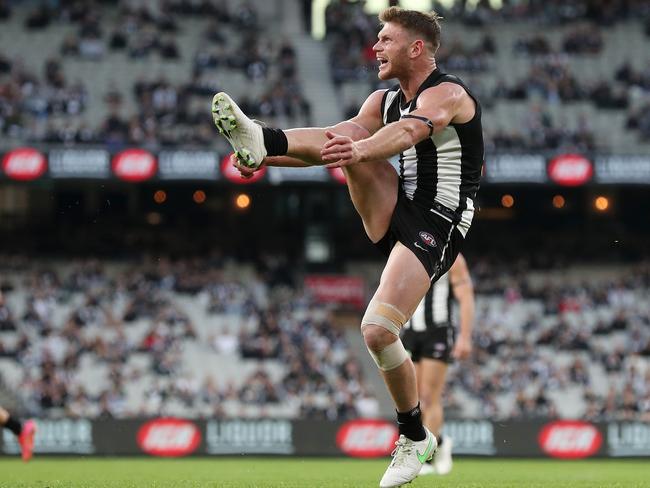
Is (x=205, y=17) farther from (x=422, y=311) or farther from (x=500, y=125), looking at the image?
(x=422, y=311)

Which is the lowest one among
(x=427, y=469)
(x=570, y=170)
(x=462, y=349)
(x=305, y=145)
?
(x=427, y=469)

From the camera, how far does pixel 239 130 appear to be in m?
7.42

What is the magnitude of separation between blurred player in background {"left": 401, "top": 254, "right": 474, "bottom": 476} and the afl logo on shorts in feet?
16.1

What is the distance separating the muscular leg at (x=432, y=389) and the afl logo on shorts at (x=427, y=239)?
5.10 meters

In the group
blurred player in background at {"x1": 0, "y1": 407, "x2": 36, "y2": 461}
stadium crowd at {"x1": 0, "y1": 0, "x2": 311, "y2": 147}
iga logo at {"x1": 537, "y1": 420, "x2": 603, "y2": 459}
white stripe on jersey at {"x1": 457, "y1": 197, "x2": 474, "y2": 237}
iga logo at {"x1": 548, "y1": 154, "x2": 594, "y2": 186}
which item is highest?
stadium crowd at {"x1": 0, "y1": 0, "x2": 311, "y2": 147}

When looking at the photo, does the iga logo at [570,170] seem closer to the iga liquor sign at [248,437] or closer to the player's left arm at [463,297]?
the iga liquor sign at [248,437]

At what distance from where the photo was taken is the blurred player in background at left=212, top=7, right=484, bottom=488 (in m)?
7.76

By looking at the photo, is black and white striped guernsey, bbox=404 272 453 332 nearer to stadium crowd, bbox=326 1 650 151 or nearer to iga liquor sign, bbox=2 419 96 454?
iga liquor sign, bbox=2 419 96 454

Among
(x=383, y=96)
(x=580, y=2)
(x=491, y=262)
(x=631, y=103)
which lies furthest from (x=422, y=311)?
(x=580, y=2)

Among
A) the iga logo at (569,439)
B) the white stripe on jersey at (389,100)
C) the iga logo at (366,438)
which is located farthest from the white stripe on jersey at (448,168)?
the iga logo at (569,439)

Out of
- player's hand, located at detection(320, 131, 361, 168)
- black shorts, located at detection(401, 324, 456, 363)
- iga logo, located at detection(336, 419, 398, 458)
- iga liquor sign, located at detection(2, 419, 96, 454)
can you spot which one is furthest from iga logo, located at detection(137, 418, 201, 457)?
player's hand, located at detection(320, 131, 361, 168)

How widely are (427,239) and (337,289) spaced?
22.9 m

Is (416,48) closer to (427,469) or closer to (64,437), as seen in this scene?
(427,469)

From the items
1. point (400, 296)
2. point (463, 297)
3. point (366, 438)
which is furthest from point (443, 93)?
point (366, 438)
